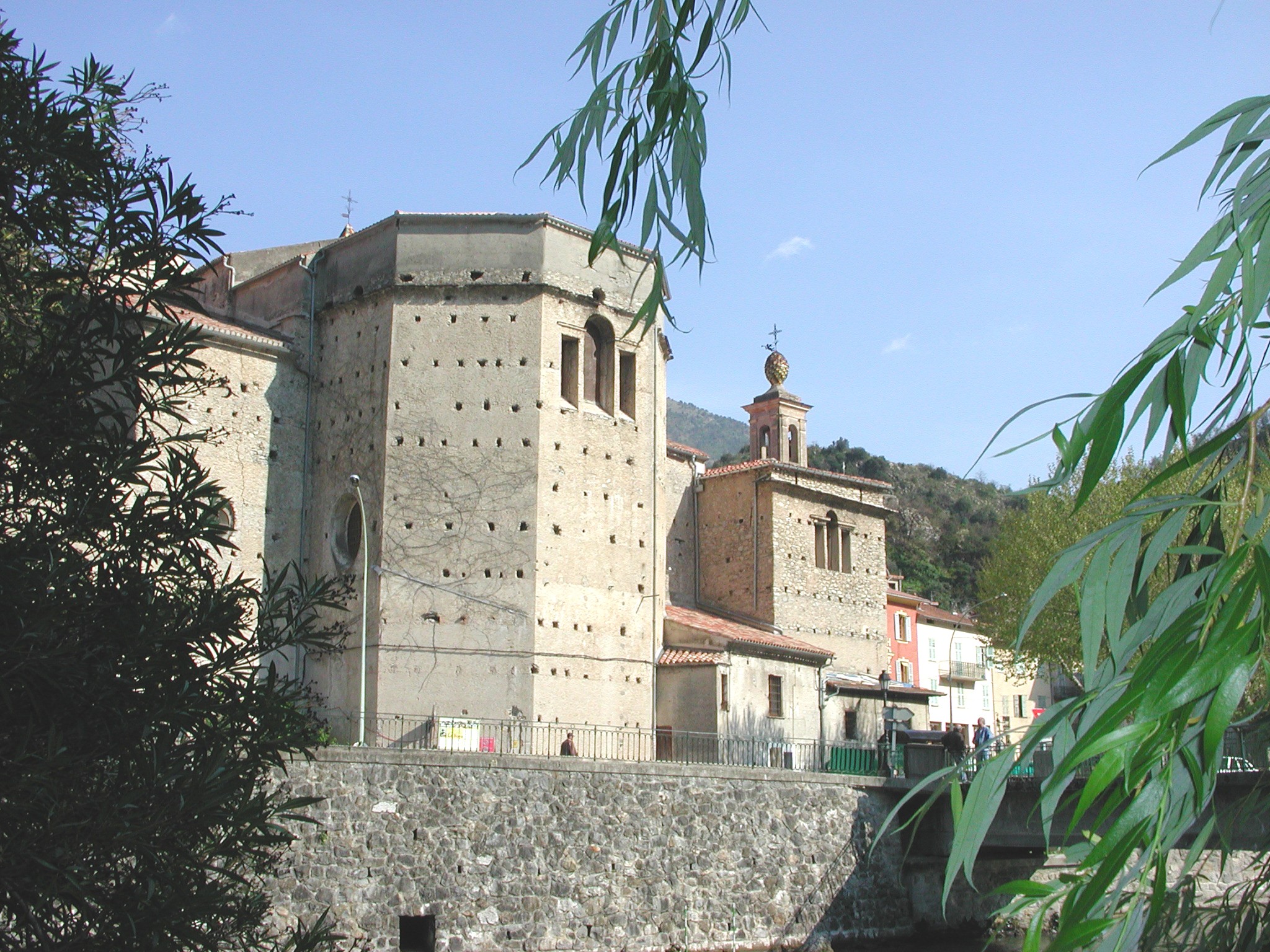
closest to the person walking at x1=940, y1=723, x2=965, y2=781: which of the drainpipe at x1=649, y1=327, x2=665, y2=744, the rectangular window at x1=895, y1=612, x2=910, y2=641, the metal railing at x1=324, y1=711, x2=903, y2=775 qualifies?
the metal railing at x1=324, y1=711, x2=903, y2=775

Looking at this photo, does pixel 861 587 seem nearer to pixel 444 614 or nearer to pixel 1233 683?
pixel 444 614

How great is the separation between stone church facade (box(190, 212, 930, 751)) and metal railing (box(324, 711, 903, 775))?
0.31 m

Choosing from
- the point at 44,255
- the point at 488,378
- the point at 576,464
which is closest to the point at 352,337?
the point at 488,378

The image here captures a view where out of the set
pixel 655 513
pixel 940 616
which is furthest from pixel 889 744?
pixel 940 616

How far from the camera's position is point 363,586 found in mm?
24125

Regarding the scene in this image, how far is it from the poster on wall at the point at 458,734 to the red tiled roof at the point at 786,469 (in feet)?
41.0

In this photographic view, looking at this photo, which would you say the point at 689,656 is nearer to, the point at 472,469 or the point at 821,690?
the point at 821,690

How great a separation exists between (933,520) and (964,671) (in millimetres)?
33025

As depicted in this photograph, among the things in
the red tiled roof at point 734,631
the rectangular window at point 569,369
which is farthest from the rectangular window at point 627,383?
the red tiled roof at point 734,631

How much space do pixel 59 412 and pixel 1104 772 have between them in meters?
7.49

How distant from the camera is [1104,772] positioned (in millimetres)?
3066

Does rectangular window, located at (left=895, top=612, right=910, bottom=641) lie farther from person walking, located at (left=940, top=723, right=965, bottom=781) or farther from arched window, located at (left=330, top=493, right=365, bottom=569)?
arched window, located at (left=330, top=493, right=365, bottom=569)

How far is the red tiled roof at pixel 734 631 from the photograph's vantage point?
28.1m

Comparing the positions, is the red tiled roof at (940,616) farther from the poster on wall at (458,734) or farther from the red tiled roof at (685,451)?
the poster on wall at (458,734)
